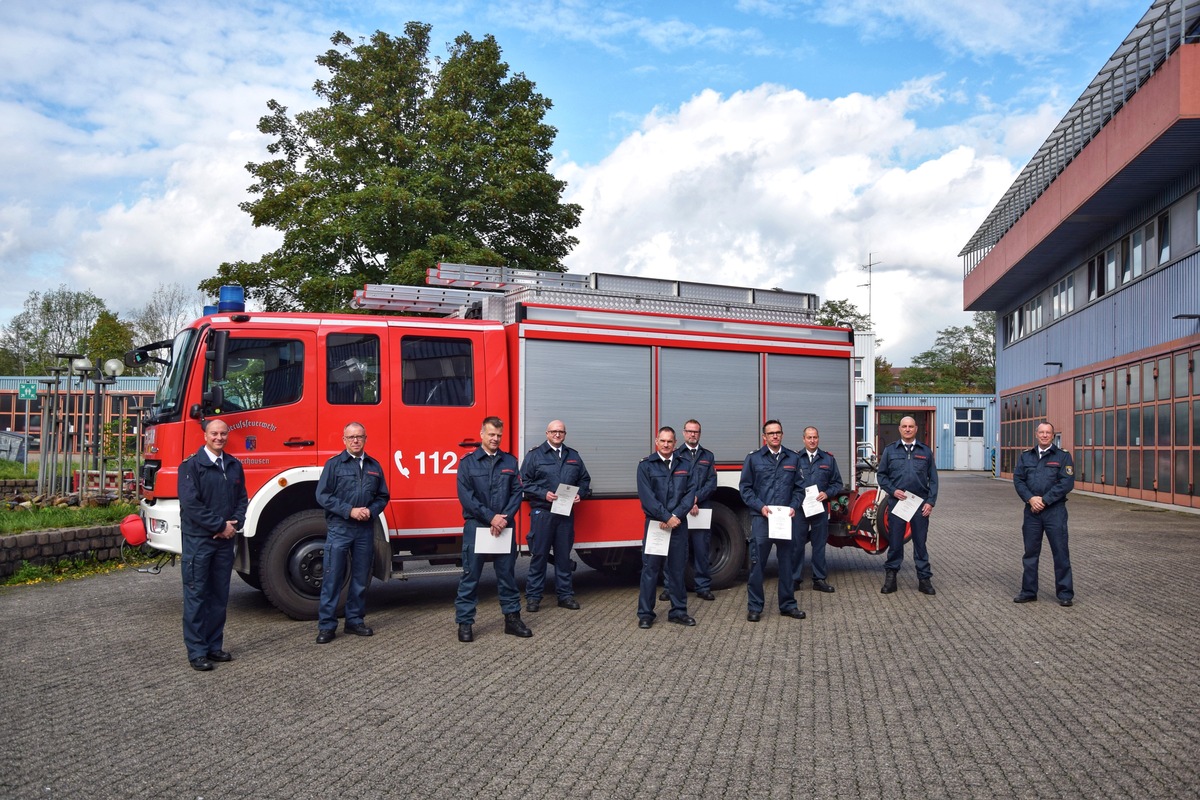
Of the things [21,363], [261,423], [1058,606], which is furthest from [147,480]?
[21,363]

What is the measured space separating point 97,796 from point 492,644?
3.44 meters

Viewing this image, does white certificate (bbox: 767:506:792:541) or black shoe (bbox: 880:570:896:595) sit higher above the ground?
white certificate (bbox: 767:506:792:541)

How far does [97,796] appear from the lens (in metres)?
4.34

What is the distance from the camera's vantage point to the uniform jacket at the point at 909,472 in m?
9.80

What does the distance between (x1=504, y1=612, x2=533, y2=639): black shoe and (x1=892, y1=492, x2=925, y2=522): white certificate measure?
13.4 feet

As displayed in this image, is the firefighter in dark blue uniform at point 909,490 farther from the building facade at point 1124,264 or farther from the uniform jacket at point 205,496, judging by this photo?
the building facade at point 1124,264

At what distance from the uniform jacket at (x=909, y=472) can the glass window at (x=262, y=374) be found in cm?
564

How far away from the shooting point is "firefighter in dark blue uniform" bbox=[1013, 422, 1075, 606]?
30.1 ft

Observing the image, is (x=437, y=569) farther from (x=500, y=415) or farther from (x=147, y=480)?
(x=147, y=480)

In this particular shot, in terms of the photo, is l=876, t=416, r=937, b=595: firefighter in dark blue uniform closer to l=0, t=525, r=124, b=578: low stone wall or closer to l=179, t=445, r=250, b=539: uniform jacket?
l=179, t=445, r=250, b=539: uniform jacket

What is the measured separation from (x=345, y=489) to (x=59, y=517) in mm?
6661

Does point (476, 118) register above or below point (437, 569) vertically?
above

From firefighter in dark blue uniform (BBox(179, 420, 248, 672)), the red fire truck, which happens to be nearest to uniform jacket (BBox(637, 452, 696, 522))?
the red fire truck

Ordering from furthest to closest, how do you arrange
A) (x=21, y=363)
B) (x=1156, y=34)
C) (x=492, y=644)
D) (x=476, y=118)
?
1. (x=21, y=363)
2. (x=476, y=118)
3. (x=1156, y=34)
4. (x=492, y=644)
